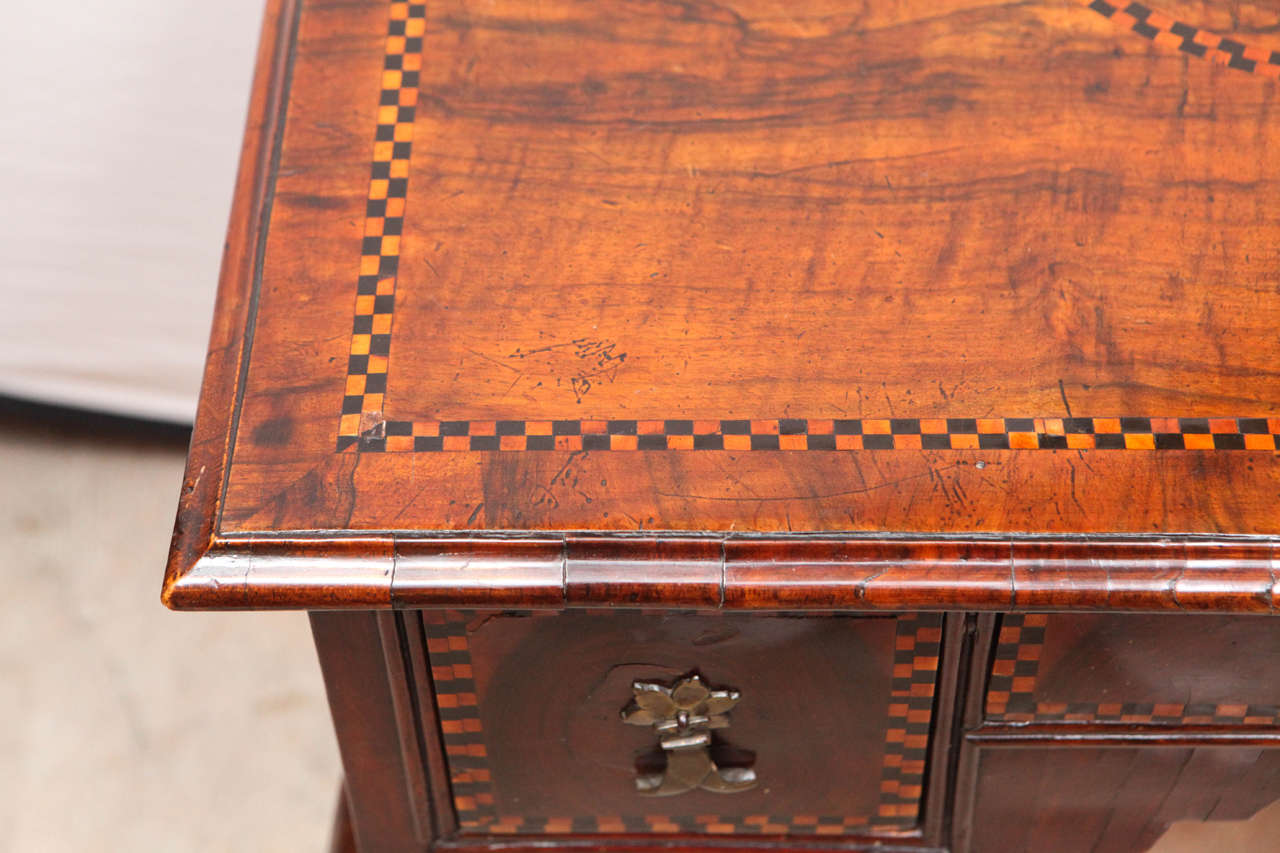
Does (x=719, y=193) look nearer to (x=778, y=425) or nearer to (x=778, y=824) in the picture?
(x=778, y=425)

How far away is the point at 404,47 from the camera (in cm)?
93

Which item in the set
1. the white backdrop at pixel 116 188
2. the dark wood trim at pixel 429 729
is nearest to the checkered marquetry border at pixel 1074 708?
the dark wood trim at pixel 429 729

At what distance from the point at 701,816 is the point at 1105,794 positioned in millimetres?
264

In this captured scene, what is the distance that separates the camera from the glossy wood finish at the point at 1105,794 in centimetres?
87

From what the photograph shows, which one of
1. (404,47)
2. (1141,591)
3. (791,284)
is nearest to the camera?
(1141,591)

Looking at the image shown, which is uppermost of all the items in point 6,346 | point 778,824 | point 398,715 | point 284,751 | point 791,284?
point 791,284

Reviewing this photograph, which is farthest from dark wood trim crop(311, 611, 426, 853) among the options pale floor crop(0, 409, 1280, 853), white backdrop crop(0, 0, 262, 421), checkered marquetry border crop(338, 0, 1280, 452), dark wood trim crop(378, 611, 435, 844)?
white backdrop crop(0, 0, 262, 421)

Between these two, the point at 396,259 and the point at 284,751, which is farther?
the point at 284,751

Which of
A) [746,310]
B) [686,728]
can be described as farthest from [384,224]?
[686,728]

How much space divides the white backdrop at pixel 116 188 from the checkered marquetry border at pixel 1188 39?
95cm

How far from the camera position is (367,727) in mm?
843

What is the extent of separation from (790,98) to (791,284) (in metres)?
0.16

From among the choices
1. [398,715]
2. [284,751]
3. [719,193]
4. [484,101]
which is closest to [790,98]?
[719,193]

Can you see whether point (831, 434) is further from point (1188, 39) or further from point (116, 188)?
point (116, 188)
